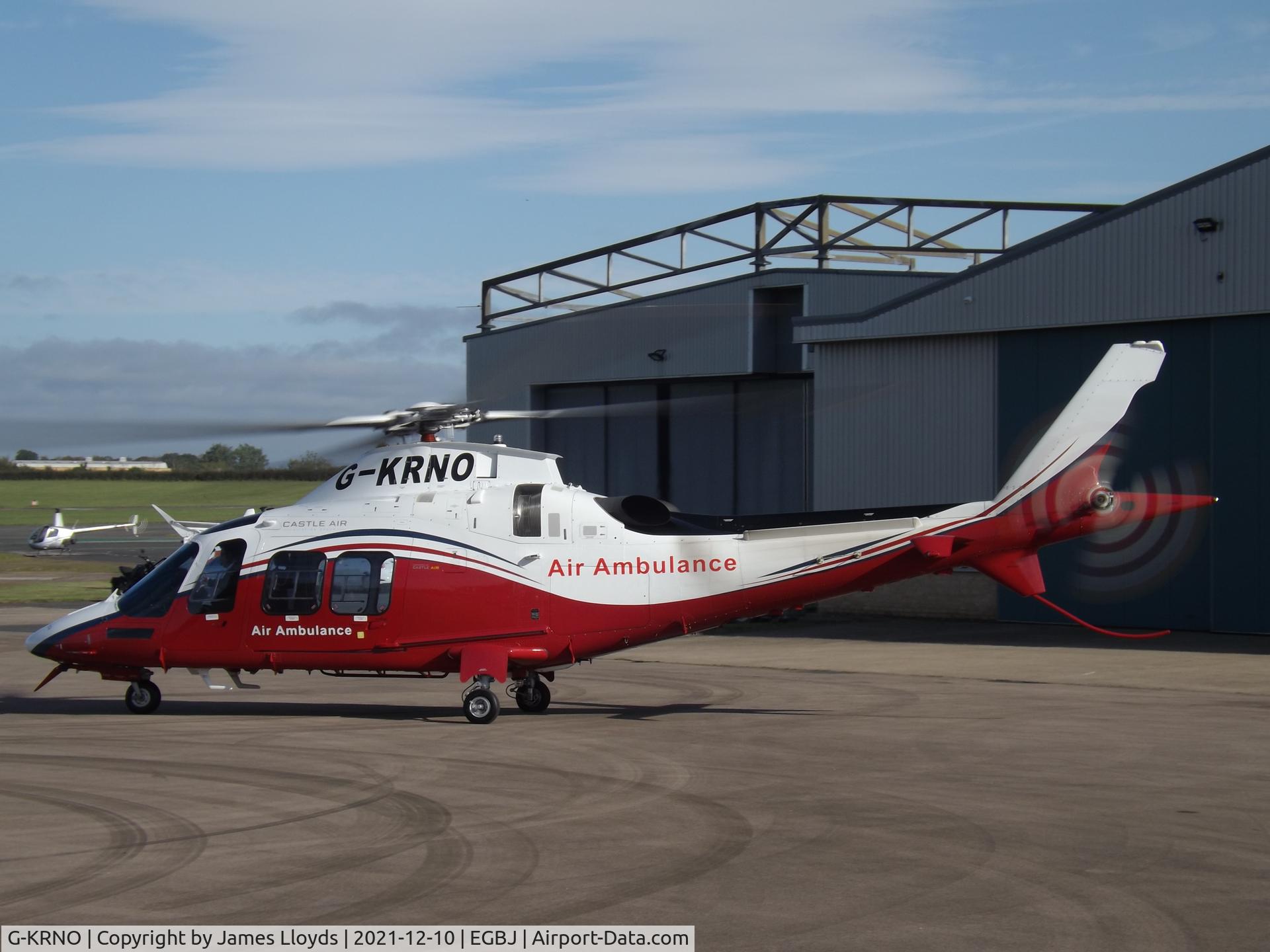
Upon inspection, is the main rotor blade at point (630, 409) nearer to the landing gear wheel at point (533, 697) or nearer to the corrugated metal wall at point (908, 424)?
the landing gear wheel at point (533, 697)

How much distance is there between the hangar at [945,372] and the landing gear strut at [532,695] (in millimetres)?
3744

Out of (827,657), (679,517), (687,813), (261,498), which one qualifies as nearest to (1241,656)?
(827,657)

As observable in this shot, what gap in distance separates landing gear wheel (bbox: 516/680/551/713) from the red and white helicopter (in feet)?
0.09

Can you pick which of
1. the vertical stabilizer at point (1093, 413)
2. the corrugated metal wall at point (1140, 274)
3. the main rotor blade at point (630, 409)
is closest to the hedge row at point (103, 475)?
the corrugated metal wall at point (1140, 274)

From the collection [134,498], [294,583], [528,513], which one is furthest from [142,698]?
[134,498]

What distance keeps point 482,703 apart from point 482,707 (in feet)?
0.13

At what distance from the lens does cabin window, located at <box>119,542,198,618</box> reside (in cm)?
1644

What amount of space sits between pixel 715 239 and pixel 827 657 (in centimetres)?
1508

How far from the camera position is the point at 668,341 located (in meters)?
34.6

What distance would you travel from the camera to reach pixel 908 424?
98.8 feet

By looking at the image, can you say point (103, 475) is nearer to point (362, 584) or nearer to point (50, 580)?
point (50, 580)

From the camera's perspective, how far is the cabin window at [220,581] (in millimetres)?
16188

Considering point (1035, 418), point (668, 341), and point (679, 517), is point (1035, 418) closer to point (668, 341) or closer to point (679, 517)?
point (668, 341)

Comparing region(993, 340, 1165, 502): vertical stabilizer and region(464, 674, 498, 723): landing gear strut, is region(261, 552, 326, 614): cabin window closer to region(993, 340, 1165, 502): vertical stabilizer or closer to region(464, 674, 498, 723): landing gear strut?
region(464, 674, 498, 723): landing gear strut
